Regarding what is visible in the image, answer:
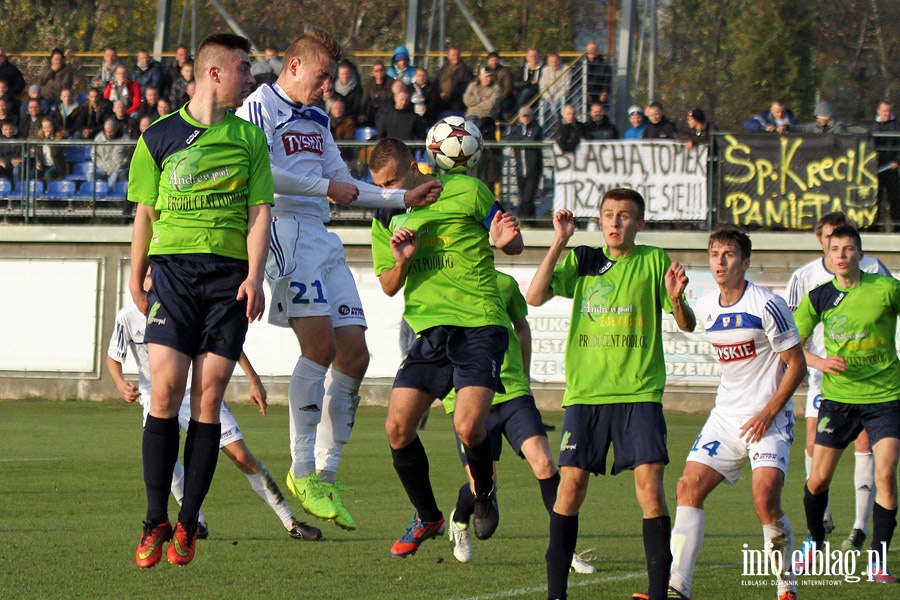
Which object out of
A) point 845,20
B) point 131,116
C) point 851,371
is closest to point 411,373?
point 851,371

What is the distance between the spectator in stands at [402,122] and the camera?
20.5m

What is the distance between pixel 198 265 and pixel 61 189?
651 inches

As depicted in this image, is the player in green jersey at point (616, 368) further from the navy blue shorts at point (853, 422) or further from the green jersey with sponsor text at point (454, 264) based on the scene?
the navy blue shorts at point (853, 422)

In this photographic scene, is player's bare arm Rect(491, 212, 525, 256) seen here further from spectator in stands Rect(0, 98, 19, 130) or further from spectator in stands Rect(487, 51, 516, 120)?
spectator in stands Rect(0, 98, 19, 130)

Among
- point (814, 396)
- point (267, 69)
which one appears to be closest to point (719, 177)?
point (267, 69)

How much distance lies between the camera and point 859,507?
889 cm

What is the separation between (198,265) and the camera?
634 cm

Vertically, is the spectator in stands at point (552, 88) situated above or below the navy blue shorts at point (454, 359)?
above

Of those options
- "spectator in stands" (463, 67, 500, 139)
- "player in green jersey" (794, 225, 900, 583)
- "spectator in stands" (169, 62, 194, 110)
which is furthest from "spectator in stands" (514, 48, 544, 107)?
"player in green jersey" (794, 225, 900, 583)

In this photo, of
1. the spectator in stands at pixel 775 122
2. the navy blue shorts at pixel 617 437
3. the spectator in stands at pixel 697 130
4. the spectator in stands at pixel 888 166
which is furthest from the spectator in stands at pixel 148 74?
the navy blue shorts at pixel 617 437

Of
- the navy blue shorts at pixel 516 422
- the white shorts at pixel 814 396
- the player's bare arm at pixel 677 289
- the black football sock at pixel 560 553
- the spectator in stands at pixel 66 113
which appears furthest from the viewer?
the spectator in stands at pixel 66 113

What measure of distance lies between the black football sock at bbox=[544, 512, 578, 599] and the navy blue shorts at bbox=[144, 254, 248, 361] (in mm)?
1707

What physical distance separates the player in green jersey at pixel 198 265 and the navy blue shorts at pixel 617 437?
157 centimetres

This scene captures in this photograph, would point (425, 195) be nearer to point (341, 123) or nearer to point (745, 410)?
point (745, 410)
